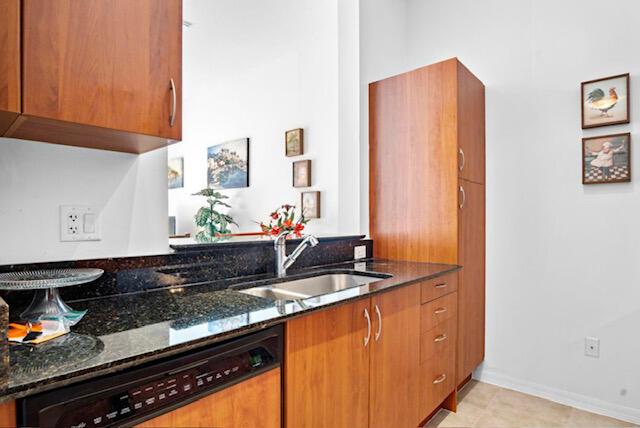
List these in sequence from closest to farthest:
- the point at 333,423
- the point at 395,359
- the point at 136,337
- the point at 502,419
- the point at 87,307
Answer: the point at 136,337, the point at 87,307, the point at 333,423, the point at 395,359, the point at 502,419

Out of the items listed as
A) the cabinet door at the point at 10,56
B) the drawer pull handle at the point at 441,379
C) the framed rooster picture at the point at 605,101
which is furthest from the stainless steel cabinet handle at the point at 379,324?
the framed rooster picture at the point at 605,101

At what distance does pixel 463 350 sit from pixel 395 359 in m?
0.89

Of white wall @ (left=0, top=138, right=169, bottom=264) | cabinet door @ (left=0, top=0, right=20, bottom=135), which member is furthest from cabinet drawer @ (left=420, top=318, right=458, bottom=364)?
cabinet door @ (left=0, top=0, right=20, bottom=135)

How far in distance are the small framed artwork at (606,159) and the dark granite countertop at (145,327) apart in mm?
1437

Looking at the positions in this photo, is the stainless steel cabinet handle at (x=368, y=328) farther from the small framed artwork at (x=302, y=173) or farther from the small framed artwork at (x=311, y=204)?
the small framed artwork at (x=302, y=173)

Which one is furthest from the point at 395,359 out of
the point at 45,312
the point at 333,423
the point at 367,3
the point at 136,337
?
the point at 367,3

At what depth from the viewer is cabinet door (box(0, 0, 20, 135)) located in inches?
33.6

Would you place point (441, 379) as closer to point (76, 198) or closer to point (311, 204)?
point (311, 204)

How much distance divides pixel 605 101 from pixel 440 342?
5.60 ft

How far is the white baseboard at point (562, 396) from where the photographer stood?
85.0 inches

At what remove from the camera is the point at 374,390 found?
5.21ft

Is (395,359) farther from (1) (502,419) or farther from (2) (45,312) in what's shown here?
(2) (45,312)

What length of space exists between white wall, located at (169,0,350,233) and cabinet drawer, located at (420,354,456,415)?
1058 mm

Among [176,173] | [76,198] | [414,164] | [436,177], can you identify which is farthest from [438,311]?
[176,173]
